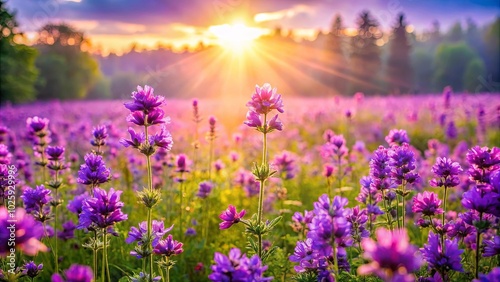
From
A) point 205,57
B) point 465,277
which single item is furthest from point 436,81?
point 465,277

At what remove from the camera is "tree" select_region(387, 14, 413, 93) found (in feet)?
167

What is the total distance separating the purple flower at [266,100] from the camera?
2.70 meters

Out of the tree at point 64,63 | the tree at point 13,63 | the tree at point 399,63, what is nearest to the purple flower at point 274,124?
the tree at point 13,63

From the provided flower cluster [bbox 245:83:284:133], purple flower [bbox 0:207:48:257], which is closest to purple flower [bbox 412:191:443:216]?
flower cluster [bbox 245:83:284:133]

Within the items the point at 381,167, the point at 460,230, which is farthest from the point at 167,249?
the point at 460,230

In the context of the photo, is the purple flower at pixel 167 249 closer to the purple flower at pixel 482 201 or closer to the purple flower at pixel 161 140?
the purple flower at pixel 161 140

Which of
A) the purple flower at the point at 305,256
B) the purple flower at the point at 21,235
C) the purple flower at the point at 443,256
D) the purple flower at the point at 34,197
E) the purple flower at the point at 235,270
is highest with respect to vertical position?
the purple flower at the point at 21,235

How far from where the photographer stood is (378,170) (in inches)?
115

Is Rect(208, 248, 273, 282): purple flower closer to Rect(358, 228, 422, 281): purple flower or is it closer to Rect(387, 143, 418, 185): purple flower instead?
Rect(358, 228, 422, 281): purple flower

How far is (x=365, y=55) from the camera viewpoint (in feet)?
166

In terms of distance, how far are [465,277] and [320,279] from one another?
1.44 meters

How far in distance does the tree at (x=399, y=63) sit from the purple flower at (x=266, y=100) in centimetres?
5130

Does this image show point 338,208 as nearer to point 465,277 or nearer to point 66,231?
point 465,277

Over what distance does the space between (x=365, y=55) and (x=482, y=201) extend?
167 feet
